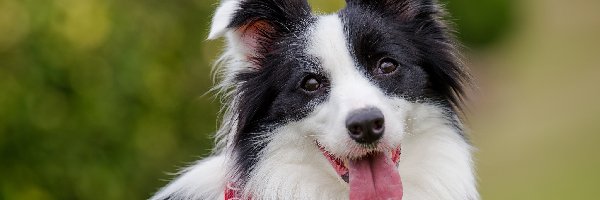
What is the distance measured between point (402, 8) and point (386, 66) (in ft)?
1.32

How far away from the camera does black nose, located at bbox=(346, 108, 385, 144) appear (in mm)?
4059

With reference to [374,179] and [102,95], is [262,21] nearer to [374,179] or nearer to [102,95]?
[374,179]

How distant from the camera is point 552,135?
14273mm

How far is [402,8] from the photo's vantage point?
4.63 metres

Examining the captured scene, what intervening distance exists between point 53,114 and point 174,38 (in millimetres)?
1361

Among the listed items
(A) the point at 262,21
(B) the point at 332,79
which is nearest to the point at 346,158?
(B) the point at 332,79

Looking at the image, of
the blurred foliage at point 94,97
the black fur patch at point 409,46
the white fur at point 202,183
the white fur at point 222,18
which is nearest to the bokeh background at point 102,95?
the blurred foliage at point 94,97

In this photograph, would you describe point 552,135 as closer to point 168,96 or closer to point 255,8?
point 168,96

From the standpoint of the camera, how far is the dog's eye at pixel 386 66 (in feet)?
14.3

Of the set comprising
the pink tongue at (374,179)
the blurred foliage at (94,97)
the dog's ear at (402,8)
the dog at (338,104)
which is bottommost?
the pink tongue at (374,179)

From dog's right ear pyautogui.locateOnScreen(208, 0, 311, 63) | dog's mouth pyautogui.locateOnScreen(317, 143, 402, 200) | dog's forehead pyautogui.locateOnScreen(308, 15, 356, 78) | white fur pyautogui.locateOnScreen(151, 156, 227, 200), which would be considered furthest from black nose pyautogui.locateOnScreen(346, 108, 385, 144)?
white fur pyautogui.locateOnScreen(151, 156, 227, 200)

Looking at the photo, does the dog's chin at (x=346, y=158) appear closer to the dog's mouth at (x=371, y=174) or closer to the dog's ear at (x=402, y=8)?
the dog's mouth at (x=371, y=174)

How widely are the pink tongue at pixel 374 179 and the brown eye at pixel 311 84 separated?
379 mm

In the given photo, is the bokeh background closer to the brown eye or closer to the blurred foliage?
the blurred foliage
